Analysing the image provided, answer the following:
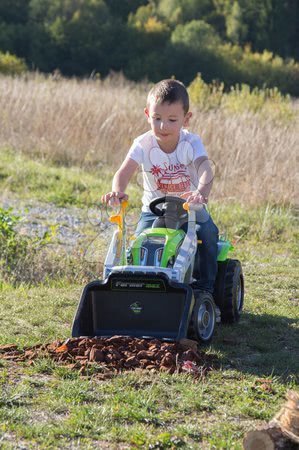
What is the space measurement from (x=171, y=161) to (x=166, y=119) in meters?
0.30

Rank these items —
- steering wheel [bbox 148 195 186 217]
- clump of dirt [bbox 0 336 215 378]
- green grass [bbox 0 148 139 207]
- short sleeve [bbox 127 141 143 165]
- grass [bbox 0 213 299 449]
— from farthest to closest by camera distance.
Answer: green grass [bbox 0 148 139 207] → short sleeve [bbox 127 141 143 165] → steering wheel [bbox 148 195 186 217] → clump of dirt [bbox 0 336 215 378] → grass [bbox 0 213 299 449]

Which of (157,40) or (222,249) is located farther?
(157,40)

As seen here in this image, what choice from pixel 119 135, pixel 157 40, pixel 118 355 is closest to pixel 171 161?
pixel 118 355

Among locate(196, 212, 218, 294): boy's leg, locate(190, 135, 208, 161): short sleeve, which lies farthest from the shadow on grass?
locate(190, 135, 208, 161): short sleeve

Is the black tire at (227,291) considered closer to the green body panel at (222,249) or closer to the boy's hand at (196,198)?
the green body panel at (222,249)

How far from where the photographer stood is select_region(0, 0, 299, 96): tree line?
41.4 metres

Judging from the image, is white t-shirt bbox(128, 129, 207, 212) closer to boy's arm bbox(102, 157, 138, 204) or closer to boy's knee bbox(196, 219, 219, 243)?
boy's arm bbox(102, 157, 138, 204)

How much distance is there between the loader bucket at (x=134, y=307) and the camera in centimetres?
569

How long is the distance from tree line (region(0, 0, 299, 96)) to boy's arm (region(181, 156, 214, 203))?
33988mm

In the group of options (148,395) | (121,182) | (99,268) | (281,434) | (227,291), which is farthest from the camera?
(99,268)

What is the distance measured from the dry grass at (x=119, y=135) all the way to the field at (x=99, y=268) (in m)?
0.02

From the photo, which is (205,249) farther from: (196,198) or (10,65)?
(10,65)

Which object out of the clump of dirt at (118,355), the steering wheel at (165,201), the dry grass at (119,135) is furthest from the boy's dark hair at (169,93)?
the dry grass at (119,135)

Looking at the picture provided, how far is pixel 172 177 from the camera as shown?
625 cm
